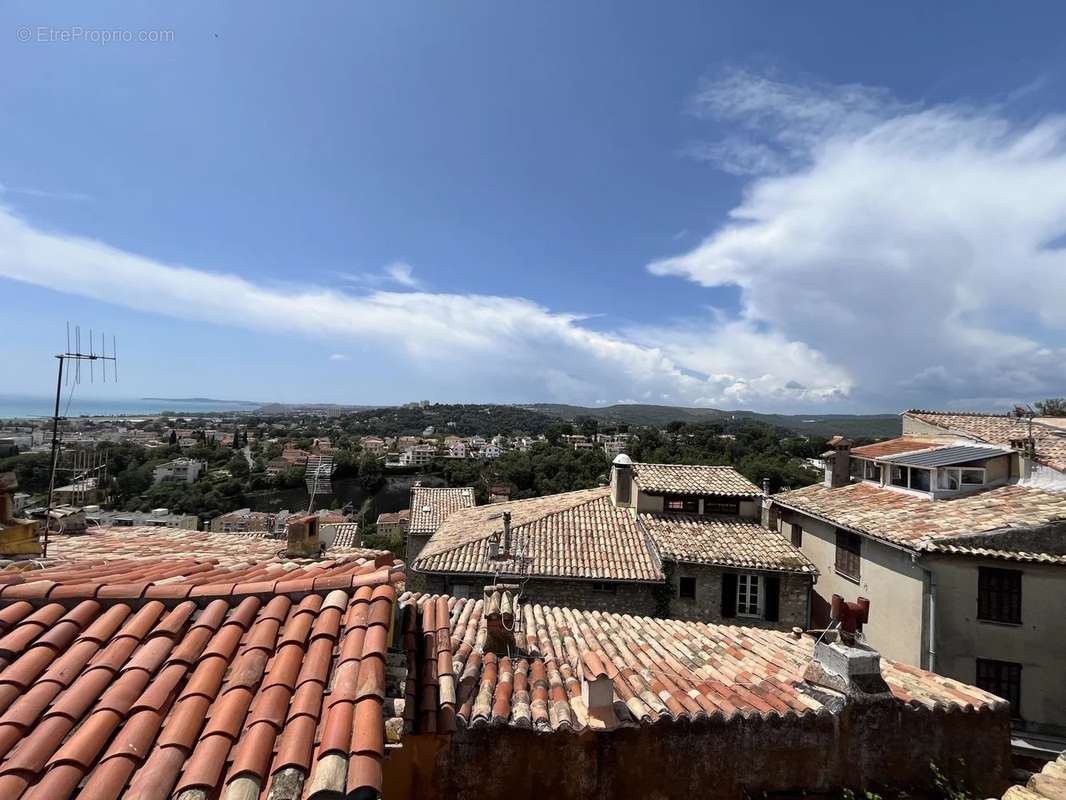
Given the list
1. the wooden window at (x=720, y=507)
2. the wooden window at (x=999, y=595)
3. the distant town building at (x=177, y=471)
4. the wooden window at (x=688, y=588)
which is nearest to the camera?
the wooden window at (x=999, y=595)

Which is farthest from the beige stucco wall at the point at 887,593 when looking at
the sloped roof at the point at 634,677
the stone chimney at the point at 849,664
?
the stone chimney at the point at 849,664

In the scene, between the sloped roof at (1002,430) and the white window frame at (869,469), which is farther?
the white window frame at (869,469)

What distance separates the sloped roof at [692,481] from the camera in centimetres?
1869

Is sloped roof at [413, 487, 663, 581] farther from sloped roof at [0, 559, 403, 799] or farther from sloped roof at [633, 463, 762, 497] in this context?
sloped roof at [0, 559, 403, 799]

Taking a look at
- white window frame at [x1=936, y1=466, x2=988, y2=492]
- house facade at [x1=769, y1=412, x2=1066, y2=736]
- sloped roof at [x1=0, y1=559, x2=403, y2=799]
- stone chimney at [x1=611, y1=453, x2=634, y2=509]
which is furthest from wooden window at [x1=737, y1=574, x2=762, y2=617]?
sloped roof at [x1=0, y1=559, x2=403, y2=799]

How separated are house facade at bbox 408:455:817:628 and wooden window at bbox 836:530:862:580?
3.15 feet

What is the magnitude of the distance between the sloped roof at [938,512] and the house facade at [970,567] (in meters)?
0.04

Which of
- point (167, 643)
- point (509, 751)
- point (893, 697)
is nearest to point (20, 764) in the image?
point (167, 643)

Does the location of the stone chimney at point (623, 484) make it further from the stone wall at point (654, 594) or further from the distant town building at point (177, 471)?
the distant town building at point (177, 471)

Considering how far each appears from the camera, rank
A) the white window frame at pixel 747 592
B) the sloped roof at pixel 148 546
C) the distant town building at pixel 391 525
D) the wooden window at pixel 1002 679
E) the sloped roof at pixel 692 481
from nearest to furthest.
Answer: the sloped roof at pixel 148 546 < the wooden window at pixel 1002 679 < the white window frame at pixel 747 592 < the sloped roof at pixel 692 481 < the distant town building at pixel 391 525

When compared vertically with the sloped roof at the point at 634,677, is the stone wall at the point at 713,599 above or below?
below

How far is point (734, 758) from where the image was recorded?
5520 millimetres

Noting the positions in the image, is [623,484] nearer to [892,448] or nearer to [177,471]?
[892,448]

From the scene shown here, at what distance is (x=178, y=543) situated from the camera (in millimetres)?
12164
